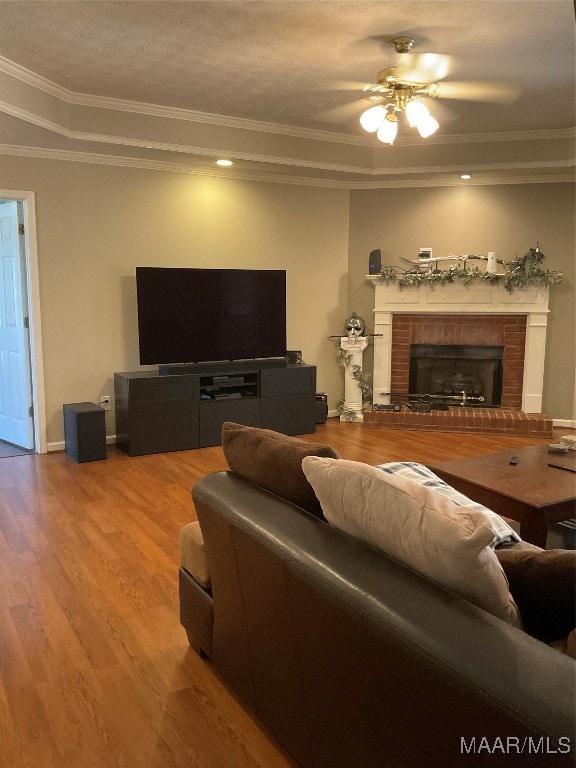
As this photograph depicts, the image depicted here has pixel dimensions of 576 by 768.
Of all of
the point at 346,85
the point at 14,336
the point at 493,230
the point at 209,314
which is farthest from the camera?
the point at 493,230

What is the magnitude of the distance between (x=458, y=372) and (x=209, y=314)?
284 centimetres

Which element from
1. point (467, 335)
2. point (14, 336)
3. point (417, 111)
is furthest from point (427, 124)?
point (14, 336)

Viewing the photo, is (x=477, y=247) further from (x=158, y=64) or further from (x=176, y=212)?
(x=158, y=64)

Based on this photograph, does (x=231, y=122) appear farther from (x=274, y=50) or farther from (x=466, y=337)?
(x=466, y=337)

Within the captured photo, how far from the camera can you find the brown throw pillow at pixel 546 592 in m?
1.37

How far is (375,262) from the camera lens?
6.30m

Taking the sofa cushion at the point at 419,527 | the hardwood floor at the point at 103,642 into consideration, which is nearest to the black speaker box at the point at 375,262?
the hardwood floor at the point at 103,642

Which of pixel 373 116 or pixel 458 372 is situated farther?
pixel 458 372

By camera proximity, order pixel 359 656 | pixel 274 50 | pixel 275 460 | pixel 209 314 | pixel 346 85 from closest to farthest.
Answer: pixel 359 656 < pixel 275 460 < pixel 274 50 < pixel 346 85 < pixel 209 314

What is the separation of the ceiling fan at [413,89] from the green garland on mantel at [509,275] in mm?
1996

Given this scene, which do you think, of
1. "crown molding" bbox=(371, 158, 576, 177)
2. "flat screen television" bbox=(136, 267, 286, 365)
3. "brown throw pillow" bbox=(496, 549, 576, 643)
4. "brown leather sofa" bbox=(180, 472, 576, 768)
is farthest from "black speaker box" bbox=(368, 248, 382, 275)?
"brown throw pillow" bbox=(496, 549, 576, 643)

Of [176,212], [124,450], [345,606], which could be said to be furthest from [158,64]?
[345,606]

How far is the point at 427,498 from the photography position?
1.44 metres

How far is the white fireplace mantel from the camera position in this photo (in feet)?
20.1
